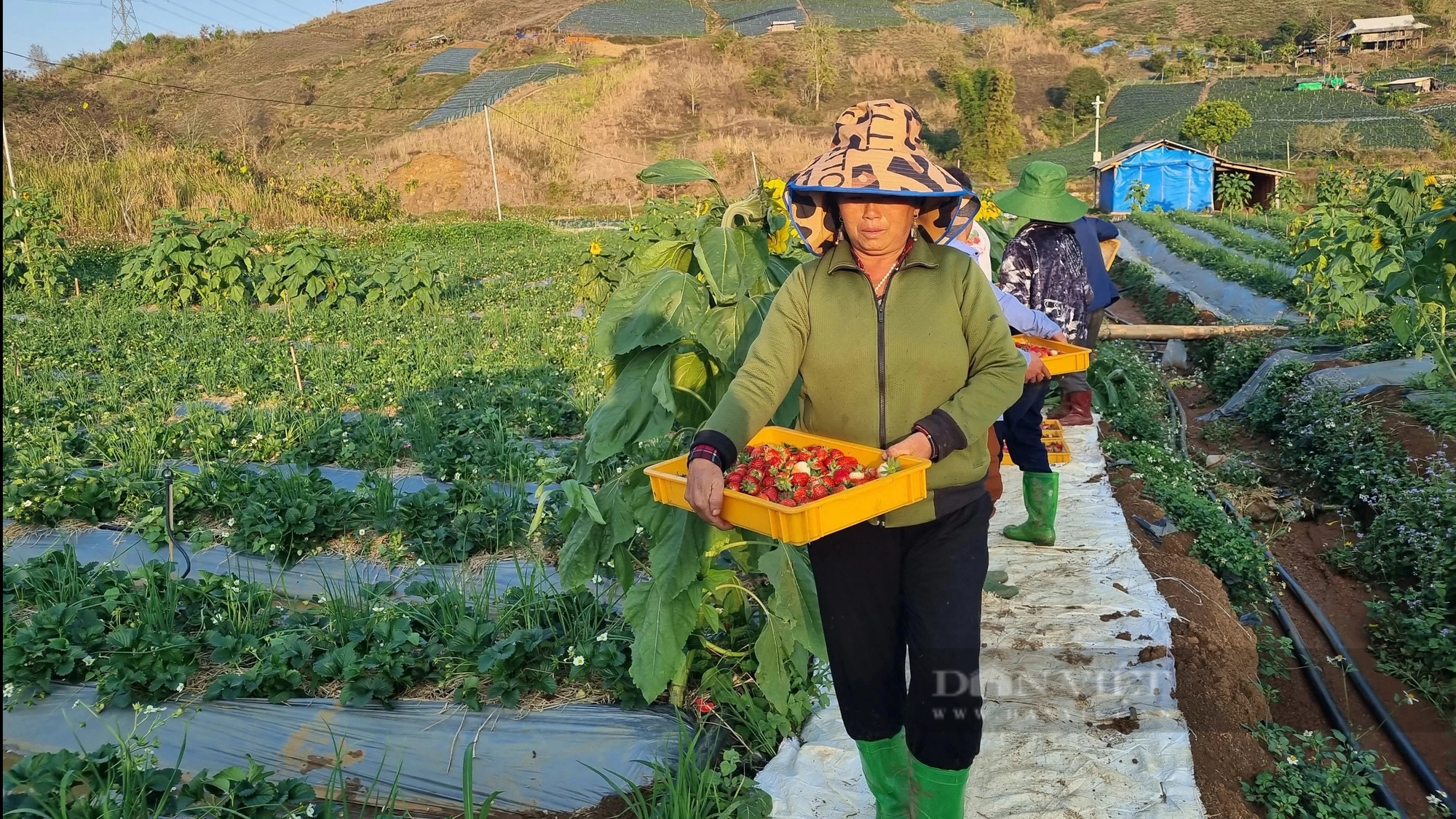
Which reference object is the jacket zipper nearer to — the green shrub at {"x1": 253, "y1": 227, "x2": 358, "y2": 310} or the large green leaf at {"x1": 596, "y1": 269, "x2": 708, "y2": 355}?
the large green leaf at {"x1": 596, "y1": 269, "x2": 708, "y2": 355}

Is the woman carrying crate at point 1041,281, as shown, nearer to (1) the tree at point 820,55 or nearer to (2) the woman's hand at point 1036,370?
(2) the woman's hand at point 1036,370

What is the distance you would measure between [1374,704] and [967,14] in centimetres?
8789

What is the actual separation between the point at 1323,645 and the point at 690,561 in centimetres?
303

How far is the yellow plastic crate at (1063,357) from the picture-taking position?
381cm

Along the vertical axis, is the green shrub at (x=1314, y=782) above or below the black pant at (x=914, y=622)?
below

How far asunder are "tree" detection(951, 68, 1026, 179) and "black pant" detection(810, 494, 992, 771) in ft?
157

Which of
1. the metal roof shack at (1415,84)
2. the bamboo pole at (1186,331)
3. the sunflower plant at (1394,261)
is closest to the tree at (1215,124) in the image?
the metal roof shack at (1415,84)

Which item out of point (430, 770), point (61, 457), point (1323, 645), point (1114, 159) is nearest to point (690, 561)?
point (430, 770)

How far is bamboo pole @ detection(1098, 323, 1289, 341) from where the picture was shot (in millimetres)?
10125

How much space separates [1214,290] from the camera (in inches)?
591

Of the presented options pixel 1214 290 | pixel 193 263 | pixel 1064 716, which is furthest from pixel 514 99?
pixel 1064 716

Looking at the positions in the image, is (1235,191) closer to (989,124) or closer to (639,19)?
(989,124)

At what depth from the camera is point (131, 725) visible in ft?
9.82

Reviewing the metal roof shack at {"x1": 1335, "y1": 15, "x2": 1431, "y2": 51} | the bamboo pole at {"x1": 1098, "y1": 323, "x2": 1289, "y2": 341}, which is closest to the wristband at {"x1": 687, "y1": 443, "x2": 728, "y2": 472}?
the bamboo pole at {"x1": 1098, "y1": 323, "x2": 1289, "y2": 341}
